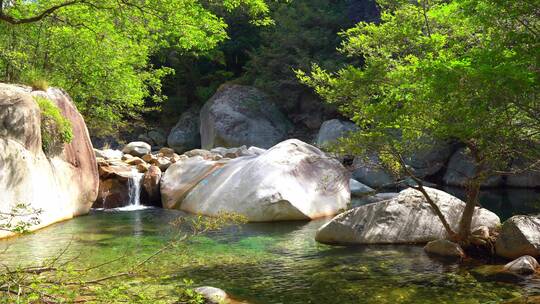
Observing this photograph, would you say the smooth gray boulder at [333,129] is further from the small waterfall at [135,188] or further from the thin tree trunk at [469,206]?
the thin tree trunk at [469,206]

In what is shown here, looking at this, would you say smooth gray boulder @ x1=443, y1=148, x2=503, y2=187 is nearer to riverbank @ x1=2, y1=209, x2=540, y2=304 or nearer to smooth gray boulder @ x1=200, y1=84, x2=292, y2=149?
smooth gray boulder @ x1=200, y1=84, x2=292, y2=149

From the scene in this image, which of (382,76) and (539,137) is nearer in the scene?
(539,137)

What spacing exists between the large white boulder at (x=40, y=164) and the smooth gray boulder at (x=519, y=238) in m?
9.44

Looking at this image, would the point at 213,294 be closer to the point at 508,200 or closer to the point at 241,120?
the point at 508,200

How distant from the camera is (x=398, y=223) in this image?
1191cm

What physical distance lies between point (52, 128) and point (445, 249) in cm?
1107

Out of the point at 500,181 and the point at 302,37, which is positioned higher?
the point at 302,37

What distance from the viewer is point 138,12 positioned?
24.1 ft

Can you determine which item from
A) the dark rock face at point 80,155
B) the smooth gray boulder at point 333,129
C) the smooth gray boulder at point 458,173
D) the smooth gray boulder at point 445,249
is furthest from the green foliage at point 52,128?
the smooth gray boulder at point 458,173

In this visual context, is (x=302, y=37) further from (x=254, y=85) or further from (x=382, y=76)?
(x=382, y=76)

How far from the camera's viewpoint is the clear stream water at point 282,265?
26.1 ft

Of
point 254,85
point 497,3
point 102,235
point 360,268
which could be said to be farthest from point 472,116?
point 254,85

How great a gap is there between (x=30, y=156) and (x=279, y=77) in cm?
2298

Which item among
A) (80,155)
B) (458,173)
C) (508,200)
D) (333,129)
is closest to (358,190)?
(508,200)
